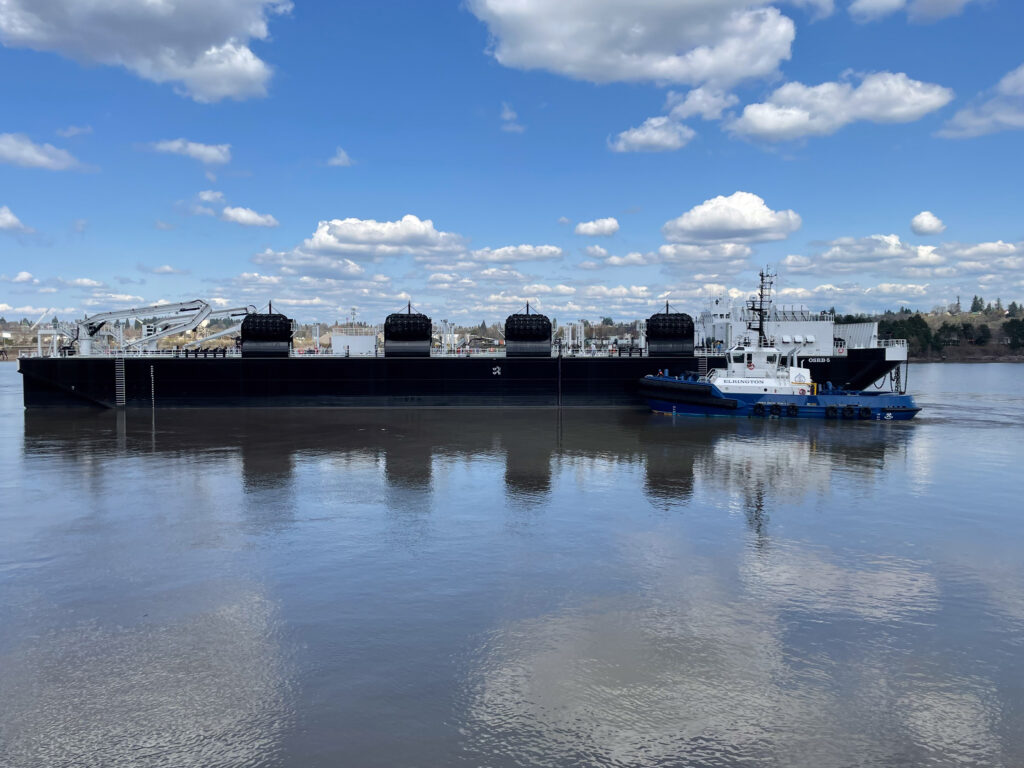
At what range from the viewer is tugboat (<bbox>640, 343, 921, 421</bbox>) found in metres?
31.5

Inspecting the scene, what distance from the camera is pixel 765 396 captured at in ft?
106

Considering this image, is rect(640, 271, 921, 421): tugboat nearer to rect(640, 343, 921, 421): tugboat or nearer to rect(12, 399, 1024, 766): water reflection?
rect(640, 343, 921, 421): tugboat

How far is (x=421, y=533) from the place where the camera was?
12484 millimetres

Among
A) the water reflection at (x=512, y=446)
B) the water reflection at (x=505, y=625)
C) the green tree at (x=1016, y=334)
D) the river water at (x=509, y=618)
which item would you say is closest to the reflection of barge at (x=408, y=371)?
the water reflection at (x=512, y=446)

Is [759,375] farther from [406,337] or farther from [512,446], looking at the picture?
[406,337]

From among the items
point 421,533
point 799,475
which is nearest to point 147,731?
point 421,533

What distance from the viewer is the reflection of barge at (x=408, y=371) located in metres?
36.6

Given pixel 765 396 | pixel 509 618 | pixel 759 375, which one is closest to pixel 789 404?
pixel 765 396

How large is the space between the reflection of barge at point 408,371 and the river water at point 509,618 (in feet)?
60.3

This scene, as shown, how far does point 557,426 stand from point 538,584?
778 inches

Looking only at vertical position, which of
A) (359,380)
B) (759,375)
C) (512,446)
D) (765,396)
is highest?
(759,375)

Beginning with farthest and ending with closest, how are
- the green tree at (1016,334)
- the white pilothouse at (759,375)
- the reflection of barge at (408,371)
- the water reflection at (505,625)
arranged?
the green tree at (1016,334) < the reflection of barge at (408,371) < the white pilothouse at (759,375) < the water reflection at (505,625)

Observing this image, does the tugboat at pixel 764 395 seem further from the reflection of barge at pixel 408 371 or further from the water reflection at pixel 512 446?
the reflection of barge at pixel 408 371

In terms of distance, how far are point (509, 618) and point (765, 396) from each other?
2710cm
